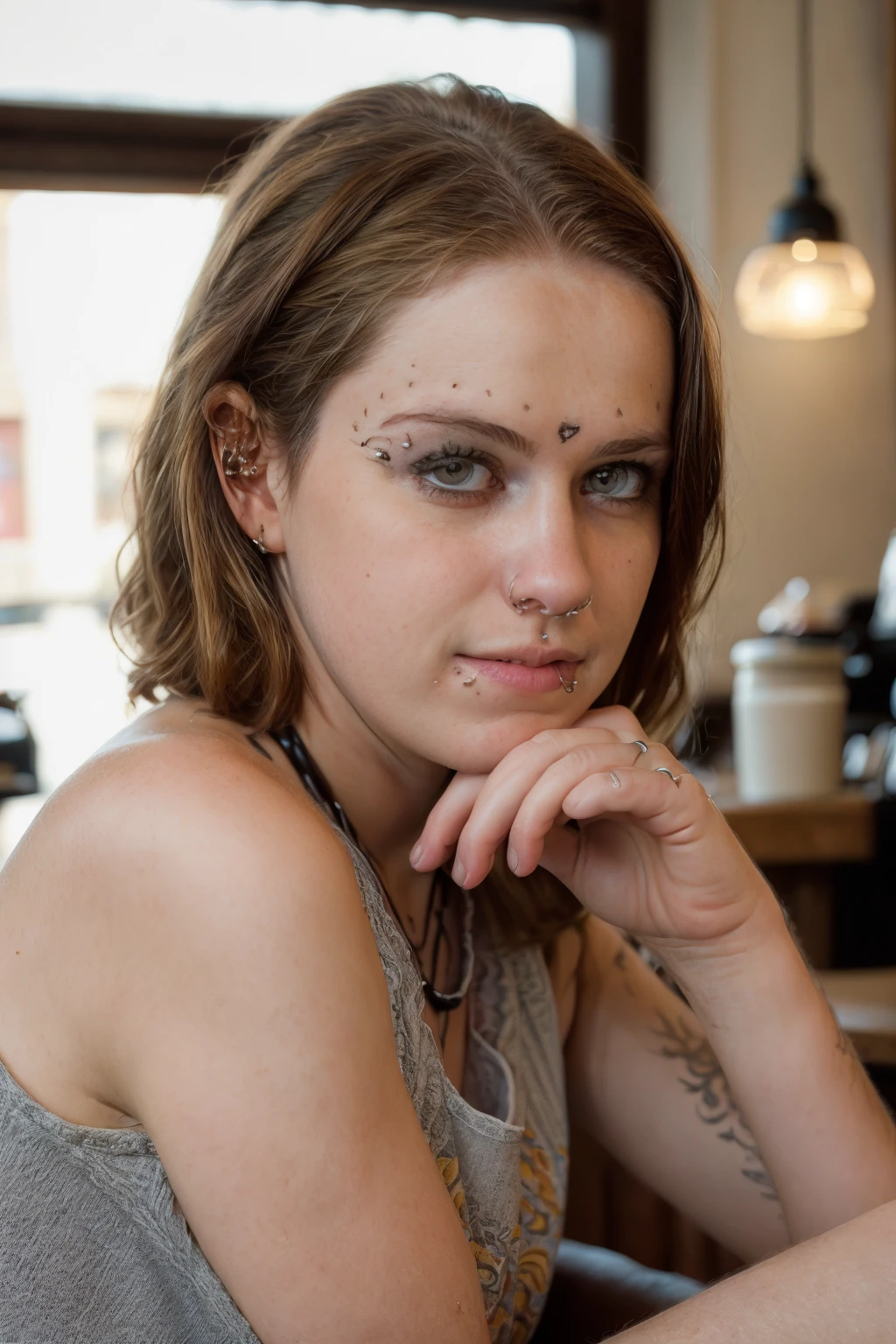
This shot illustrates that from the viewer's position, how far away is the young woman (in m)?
0.77

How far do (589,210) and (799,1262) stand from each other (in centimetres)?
74

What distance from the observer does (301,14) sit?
325 centimetres

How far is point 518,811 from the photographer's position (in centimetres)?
92

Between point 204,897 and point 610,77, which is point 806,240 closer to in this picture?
point 610,77

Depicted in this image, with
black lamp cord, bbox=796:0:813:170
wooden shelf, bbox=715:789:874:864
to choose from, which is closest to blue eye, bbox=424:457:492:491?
wooden shelf, bbox=715:789:874:864

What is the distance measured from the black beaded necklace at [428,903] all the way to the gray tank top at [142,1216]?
47 mm

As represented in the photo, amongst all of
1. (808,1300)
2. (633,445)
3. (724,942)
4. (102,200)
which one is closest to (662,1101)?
(724,942)

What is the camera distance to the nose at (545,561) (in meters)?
0.92

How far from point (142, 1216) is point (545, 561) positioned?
52 cm

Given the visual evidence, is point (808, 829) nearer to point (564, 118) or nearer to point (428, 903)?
point (428, 903)

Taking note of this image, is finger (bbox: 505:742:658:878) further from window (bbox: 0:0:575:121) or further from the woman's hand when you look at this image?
window (bbox: 0:0:575:121)

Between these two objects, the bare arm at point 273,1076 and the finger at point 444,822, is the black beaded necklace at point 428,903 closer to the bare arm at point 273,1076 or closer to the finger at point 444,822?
the finger at point 444,822

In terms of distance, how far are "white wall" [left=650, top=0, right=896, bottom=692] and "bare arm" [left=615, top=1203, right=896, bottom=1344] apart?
107 inches

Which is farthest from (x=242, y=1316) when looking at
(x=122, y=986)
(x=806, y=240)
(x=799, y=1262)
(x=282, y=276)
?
(x=806, y=240)
